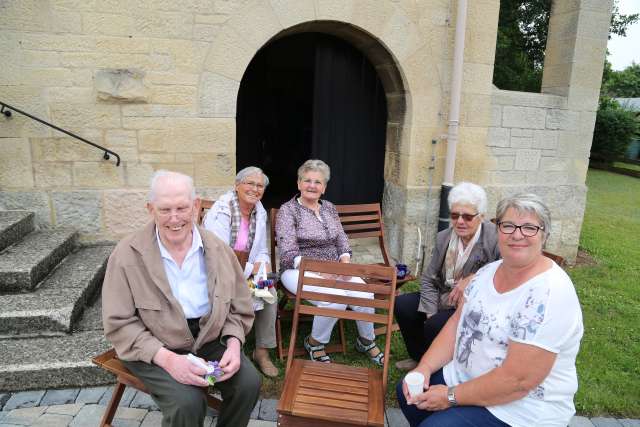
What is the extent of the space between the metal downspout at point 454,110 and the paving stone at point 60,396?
3.73m

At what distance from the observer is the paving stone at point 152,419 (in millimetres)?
2510

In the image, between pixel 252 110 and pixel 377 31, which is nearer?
pixel 377 31

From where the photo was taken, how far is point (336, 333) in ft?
12.1

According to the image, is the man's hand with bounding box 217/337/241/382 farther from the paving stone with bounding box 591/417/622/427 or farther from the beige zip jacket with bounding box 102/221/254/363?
the paving stone with bounding box 591/417/622/427

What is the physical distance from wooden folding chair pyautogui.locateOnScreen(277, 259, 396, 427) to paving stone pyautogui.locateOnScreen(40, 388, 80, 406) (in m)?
1.37

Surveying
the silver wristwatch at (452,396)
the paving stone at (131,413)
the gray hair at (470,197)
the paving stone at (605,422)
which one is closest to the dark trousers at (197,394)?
the paving stone at (131,413)

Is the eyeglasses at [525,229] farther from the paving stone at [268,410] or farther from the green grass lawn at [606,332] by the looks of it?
the paving stone at [268,410]

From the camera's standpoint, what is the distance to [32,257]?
3.44 meters

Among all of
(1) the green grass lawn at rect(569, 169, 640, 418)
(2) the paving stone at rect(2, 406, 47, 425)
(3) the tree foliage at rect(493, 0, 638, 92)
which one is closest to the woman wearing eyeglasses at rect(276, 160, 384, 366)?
(1) the green grass lawn at rect(569, 169, 640, 418)

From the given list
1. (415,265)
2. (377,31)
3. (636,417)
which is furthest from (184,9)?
(636,417)

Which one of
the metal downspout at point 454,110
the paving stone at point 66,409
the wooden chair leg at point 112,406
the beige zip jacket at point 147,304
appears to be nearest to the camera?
the beige zip jacket at point 147,304

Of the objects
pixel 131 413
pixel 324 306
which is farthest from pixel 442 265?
pixel 131 413

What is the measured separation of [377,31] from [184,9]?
1803 mm

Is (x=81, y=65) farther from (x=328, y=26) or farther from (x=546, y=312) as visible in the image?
(x=546, y=312)
